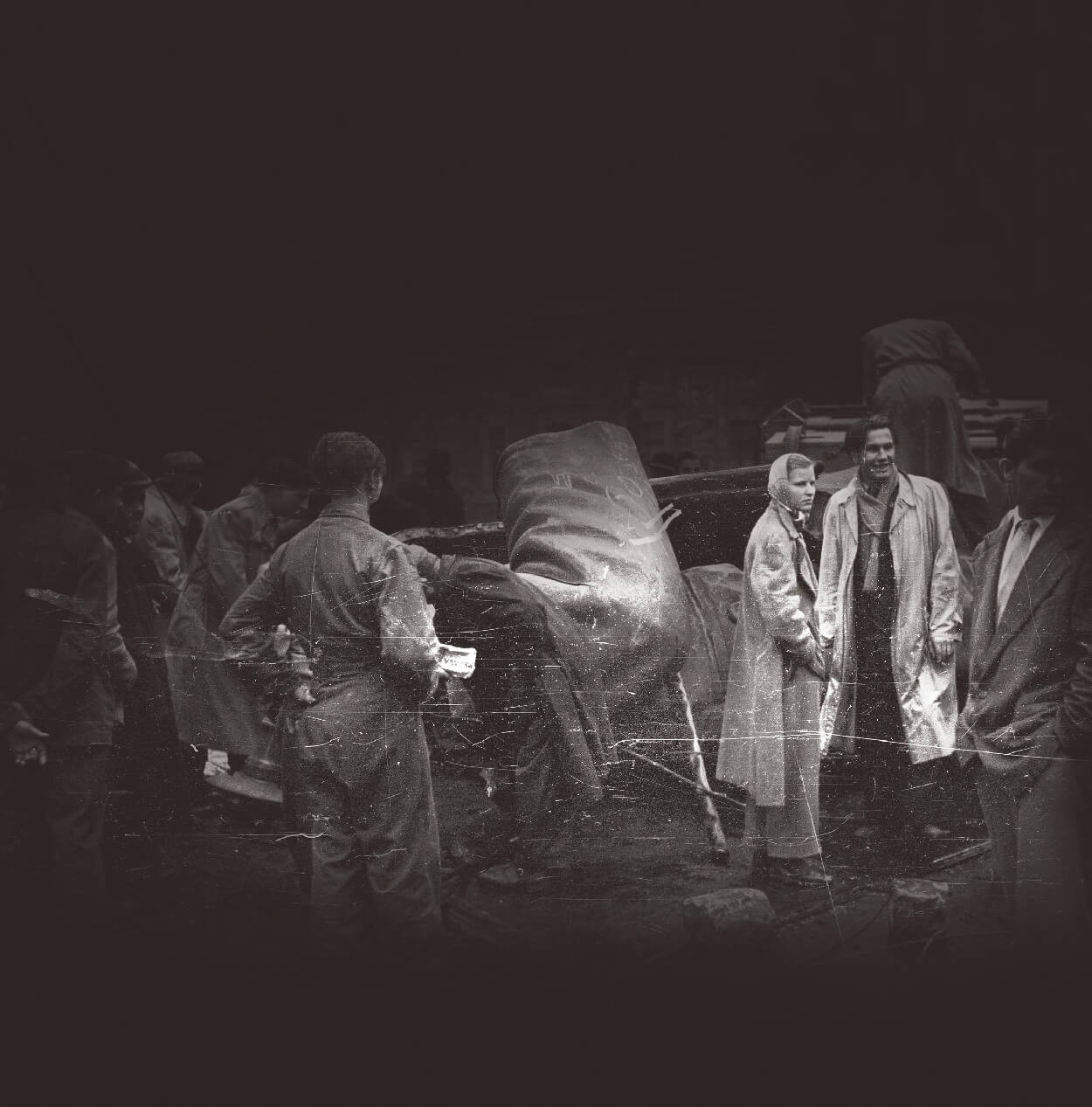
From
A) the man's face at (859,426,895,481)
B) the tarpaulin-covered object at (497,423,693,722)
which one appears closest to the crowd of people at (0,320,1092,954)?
the man's face at (859,426,895,481)

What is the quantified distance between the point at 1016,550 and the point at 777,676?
38.1 inches

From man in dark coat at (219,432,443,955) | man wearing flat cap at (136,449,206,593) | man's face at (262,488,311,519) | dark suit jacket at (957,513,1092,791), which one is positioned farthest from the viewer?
man wearing flat cap at (136,449,206,593)

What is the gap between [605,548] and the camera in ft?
14.5

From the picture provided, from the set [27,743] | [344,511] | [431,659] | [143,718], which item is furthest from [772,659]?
[27,743]

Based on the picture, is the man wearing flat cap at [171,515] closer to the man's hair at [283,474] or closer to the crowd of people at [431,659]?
→ the crowd of people at [431,659]

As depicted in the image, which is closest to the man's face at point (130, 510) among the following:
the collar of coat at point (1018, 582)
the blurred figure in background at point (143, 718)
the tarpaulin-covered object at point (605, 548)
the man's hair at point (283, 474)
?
the blurred figure in background at point (143, 718)

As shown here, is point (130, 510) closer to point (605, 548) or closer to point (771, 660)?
point (605, 548)

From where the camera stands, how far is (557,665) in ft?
13.9

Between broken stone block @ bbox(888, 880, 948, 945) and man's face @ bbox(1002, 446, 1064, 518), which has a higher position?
man's face @ bbox(1002, 446, 1064, 518)

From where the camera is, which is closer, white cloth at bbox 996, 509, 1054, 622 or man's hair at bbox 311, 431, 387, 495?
man's hair at bbox 311, 431, 387, 495

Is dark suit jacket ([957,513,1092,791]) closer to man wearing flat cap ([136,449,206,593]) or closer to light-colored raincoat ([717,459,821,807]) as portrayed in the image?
light-colored raincoat ([717,459,821,807])

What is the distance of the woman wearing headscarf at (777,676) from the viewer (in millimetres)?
4233

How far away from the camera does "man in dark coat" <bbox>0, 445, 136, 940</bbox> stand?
4.14 metres

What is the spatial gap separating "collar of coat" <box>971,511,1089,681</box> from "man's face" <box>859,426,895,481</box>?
1.56ft
